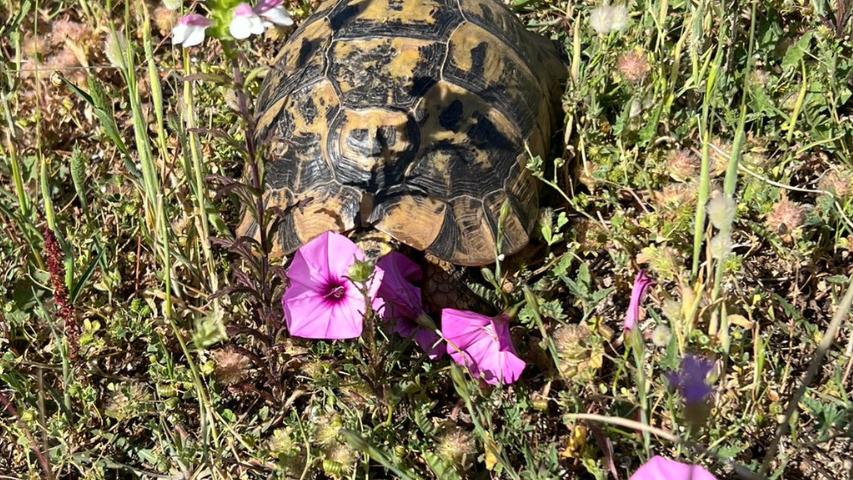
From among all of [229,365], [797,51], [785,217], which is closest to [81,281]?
[229,365]

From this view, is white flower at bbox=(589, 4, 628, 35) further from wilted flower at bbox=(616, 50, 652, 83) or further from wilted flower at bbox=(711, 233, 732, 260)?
wilted flower at bbox=(711, 233, 732, 260)

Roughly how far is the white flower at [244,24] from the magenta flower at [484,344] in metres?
0.98

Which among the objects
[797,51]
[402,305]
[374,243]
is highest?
[797,51]

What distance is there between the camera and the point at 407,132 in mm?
2391

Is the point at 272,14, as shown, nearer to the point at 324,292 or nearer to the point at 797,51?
the point at 324,292

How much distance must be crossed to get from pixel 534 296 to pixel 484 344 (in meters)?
0.40

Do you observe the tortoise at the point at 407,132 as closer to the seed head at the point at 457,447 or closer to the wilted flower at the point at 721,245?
the seed head at the point at 457,447

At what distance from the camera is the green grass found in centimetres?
207

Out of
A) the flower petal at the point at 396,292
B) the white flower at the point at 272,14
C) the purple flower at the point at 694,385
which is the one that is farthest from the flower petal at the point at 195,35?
the purple flower at the point at 694,385

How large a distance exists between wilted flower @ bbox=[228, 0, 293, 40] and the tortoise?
784mm

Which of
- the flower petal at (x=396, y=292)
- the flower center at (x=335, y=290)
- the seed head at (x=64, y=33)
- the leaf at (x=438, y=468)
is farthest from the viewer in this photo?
the seed head at (x=64, y=33)

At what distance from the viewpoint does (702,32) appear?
263 centimetres

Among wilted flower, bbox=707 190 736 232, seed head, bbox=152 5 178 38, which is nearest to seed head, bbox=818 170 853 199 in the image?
wilted flower, bbox=707 190 736 232

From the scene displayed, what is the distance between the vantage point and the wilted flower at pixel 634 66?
2.55 metres
